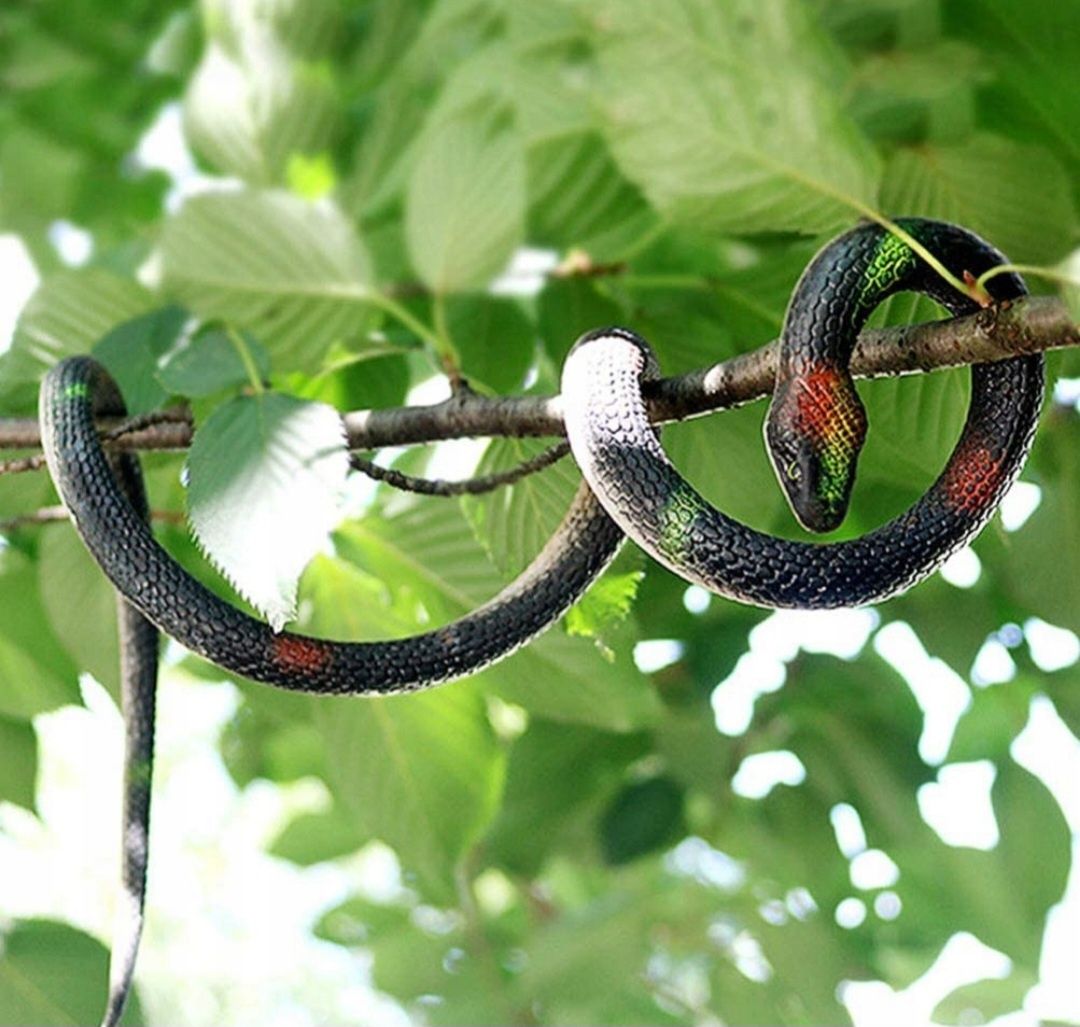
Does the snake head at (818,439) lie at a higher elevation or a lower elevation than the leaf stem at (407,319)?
lower

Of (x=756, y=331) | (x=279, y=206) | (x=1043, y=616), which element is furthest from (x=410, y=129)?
(x=1043, y=616)

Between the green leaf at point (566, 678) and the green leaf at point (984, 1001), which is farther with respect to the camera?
the green leaf at point (984, 1001)

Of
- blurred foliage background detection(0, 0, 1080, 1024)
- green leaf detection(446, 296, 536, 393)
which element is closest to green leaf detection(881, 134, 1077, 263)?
blurred foliage background detection(0, 0, 1080, 1024)

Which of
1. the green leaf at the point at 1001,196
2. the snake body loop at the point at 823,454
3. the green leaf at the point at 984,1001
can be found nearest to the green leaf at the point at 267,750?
the green leaf at the point at 984,1001

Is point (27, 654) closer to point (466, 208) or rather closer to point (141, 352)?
point (141, 352)

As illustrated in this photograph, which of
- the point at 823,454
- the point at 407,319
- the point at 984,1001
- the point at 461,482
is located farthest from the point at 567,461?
the point at 984,1001

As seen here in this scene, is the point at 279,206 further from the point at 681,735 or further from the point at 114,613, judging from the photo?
the point at 681,735

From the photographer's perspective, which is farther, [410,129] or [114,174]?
[114,174]

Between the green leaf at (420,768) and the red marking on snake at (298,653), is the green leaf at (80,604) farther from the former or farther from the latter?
the red marking on snake at (298,653)
